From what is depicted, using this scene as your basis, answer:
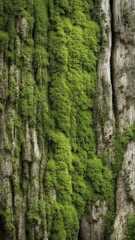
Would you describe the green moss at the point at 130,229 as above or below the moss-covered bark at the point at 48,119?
below

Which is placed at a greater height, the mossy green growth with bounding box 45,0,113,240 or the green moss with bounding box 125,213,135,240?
the mossy green growth with bounding box 45,0,113,240

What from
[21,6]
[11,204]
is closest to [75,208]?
[11,204]

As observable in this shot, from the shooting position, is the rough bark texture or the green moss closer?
the rough bark texture

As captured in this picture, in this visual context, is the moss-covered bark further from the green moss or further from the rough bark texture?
the green moss

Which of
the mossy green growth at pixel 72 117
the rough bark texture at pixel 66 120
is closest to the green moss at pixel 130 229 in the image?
the rough bark texture at pixel 66 120

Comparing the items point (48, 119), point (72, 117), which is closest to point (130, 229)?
point (72, 117)

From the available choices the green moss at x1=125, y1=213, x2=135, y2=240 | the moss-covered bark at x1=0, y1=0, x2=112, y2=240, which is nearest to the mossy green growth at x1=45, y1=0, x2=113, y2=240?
the moss-covered bark at x1=0, y1=0, x2=112, y2=240

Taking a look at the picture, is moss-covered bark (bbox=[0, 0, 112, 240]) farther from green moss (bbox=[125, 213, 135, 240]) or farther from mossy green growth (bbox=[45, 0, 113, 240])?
green moss (bbox=[125, 213, 135, 240])

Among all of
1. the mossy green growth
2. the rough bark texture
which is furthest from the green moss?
the mossy green growth

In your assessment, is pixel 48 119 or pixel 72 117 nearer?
pixel 48 119

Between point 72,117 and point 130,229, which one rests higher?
point 72,117

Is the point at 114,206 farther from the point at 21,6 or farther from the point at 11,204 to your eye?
the point at 21,6

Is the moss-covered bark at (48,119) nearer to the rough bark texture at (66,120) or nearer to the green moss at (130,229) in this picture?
the rough bark texture at (66,120)

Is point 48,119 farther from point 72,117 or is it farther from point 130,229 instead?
point 130,229
